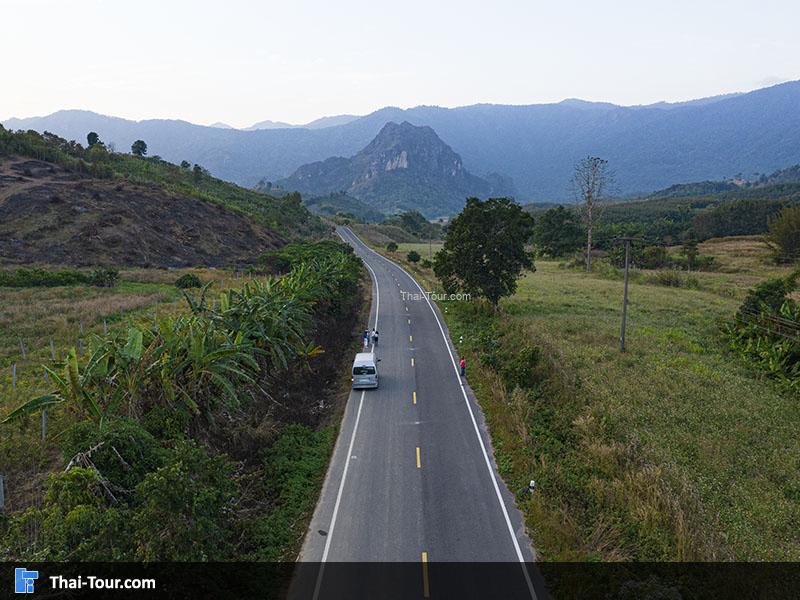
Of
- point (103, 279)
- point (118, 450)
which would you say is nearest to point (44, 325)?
point (103, 279)

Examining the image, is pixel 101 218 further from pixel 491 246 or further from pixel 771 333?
pixel 771 333

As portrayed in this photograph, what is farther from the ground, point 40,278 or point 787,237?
point 787,237

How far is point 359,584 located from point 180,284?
36.5 meters

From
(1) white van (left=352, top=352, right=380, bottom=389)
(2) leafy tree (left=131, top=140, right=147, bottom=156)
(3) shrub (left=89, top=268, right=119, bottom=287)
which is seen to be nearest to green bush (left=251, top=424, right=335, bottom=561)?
(1) white van (left=352, top=352, right=380, bottom=389)

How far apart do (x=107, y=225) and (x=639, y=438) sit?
66589mm

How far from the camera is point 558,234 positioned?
105m

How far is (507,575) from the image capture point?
12508 millimetres

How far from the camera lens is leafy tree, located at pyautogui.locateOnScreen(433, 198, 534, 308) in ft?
130

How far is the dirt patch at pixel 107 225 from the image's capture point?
5466cm

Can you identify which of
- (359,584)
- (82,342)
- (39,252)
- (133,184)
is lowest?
(359,584)

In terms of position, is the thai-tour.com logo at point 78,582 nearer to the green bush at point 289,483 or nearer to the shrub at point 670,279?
the green bush at point 289,483

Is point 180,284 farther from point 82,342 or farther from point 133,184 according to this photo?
point 133,184

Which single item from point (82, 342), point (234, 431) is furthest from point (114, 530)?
point (82, 342)

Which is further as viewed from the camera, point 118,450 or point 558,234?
point 558,234
